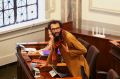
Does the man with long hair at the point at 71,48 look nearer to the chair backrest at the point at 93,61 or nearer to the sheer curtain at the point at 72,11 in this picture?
the chair backrest at the point at 93,61

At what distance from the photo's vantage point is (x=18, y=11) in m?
6.48

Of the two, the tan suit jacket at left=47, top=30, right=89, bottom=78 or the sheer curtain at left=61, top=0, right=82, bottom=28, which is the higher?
the sheer curtain at left=61, top=0, right=82, bottom=28

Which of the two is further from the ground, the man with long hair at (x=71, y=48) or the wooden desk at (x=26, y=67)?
the man with long hair at (x=71, y=48)

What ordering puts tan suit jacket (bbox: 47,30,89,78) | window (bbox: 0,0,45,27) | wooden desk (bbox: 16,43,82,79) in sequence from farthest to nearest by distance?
window (bbox: 0,0,45,27), wooden desk (bbox: 16,43,82,79), tan suit jacket (bbox: 47,30,89,78)

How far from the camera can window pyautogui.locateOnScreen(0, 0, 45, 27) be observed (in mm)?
6242

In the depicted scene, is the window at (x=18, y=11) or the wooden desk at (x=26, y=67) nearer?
the wooden desk at (x=26, y=67)

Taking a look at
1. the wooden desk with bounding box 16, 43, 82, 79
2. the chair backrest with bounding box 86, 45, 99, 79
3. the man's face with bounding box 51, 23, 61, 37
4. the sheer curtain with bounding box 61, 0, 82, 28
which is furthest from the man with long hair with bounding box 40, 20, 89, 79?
the sheer curtain with bounding box 61, 0, 82, 28

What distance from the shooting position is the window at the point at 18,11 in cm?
624

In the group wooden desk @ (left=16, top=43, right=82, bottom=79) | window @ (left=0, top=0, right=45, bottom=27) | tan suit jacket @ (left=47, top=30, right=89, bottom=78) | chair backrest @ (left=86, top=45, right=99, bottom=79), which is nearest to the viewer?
tan suit jacket @ (left=47, top=30, right=89, bottom=78)

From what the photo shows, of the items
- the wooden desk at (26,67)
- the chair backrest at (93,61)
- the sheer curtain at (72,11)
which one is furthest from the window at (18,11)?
the chair backrest at (93,61)

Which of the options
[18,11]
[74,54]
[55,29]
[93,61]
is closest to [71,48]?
[74,54]

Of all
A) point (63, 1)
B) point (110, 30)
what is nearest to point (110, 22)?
point (110, 30)

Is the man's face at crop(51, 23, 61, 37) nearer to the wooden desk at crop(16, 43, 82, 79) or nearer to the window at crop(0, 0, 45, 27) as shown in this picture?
the wooden desk at crop(16, 43, 82, 79)

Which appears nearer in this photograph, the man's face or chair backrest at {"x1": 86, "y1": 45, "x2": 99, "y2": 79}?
the man's face
